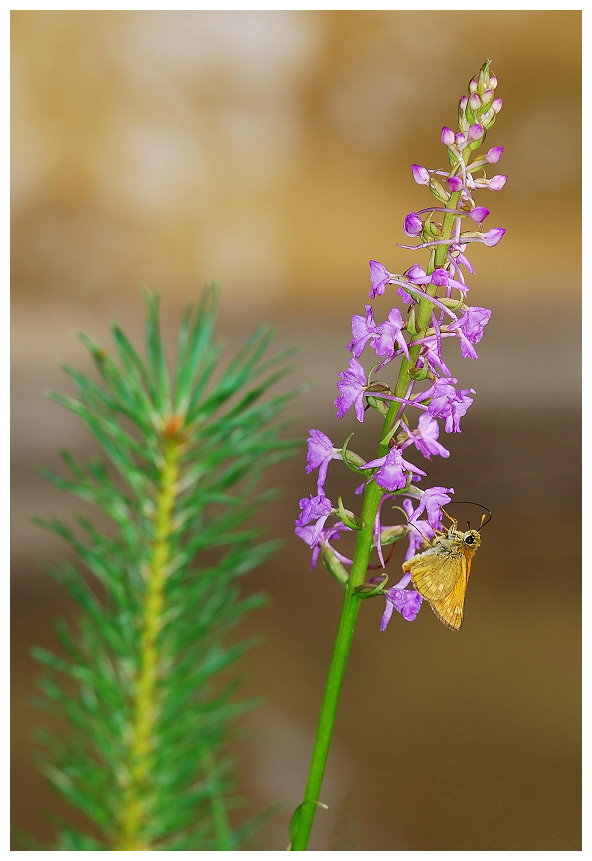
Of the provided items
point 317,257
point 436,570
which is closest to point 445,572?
point 436,570

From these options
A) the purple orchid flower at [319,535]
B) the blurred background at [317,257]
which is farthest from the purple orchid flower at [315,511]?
the blurred background at [317,257]

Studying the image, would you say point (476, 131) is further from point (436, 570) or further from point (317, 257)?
point (317, 257)

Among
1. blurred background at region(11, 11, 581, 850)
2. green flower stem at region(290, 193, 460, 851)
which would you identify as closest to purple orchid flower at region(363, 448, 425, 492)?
green flower stem at region(290, 193, 460, 851)

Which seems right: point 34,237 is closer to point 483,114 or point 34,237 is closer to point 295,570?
point 295,570

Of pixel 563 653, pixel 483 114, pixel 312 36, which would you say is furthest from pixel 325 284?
pixel 483 114

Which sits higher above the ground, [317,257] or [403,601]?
[317,257]

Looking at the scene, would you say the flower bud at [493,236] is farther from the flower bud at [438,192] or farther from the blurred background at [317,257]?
the blurred background at [317,257]

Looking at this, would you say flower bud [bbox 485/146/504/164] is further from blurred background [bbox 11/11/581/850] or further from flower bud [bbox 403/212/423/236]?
blurred background [bbox 11/11/581/850]
